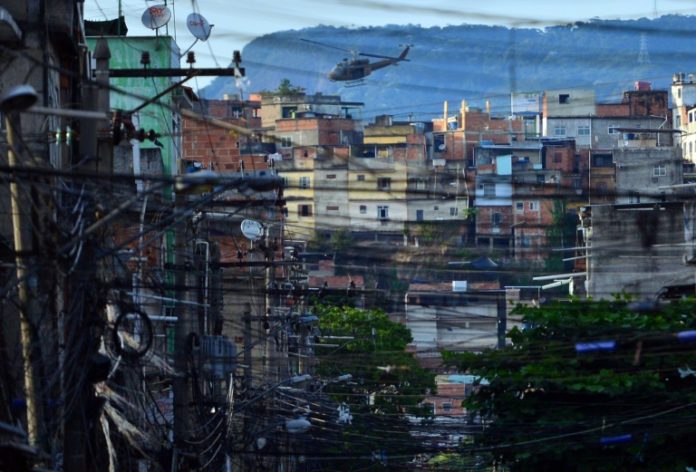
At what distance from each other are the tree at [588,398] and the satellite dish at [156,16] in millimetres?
6582

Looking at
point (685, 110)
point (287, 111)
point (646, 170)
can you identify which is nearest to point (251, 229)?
point (646, 170)

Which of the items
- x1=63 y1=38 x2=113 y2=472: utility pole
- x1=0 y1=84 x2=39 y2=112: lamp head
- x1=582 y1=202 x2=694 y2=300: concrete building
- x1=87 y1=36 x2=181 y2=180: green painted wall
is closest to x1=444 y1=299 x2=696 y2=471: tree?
x1=87 y1=36 x2=181 y2=180: green painted wall

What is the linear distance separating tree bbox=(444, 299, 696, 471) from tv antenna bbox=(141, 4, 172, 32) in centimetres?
658

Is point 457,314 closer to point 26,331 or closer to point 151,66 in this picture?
point 26,331

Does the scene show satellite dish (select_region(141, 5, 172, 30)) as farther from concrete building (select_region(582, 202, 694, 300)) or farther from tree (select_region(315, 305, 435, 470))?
concrete building (select_region(582, 202, 694, 300))

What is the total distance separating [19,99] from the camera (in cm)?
1123

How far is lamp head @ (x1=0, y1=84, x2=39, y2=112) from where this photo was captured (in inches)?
440

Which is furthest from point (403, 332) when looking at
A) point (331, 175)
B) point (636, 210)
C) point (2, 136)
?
point (2, 136)

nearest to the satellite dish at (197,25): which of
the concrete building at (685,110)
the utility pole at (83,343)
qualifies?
the utility pole at (83,343)

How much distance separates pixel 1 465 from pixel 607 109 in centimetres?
10910

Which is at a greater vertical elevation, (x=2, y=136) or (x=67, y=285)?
(x=2, y=136)

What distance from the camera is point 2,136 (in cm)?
1516

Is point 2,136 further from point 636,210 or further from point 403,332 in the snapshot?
point 403,332

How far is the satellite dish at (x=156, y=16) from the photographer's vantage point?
91.2 ft
